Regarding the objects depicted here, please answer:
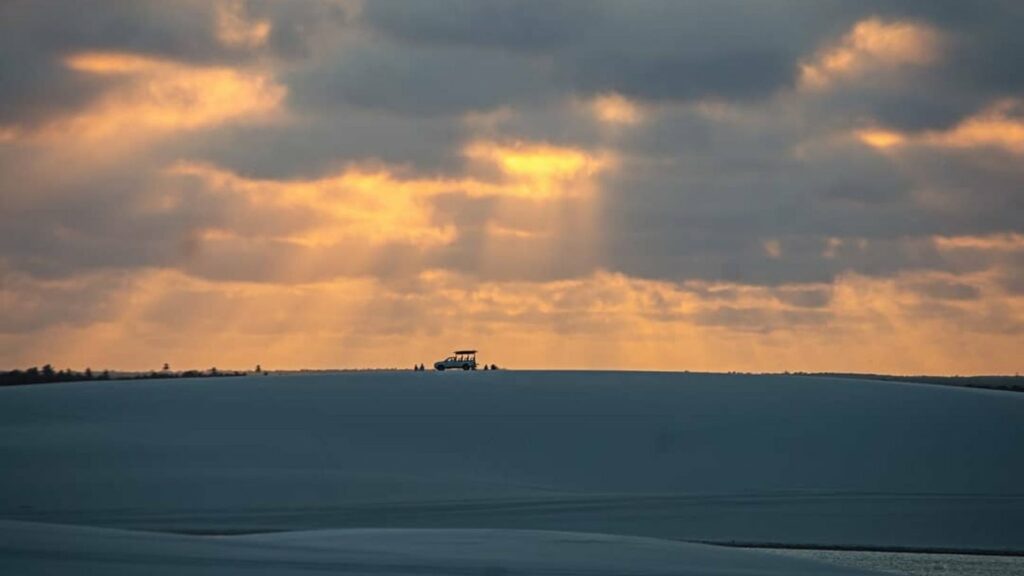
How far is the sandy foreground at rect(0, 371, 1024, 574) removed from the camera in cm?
2286

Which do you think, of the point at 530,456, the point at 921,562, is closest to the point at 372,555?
the point at 921,562

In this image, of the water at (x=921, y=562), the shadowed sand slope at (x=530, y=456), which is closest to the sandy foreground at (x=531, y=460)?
the shadowed sand slope at (x=530, y=456)

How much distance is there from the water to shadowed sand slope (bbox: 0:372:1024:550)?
3.36 ft

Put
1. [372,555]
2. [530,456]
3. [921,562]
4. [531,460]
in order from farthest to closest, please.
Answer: [530,456]
[531,460]
[921,562]
[372,555]

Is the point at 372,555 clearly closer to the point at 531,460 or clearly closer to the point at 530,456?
the point at 531,460

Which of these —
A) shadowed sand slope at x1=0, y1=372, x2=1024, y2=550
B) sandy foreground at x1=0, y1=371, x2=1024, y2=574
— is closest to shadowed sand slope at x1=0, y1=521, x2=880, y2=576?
sandy foreground at x1=0, y1=371, x2=1024, y2=574

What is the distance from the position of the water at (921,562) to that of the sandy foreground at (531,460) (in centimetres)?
94

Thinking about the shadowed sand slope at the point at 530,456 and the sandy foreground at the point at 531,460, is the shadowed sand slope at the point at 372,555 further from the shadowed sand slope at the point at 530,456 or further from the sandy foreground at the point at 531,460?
the shadowed sand slope at the point at 530,456

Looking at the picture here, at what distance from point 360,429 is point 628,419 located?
598 cm

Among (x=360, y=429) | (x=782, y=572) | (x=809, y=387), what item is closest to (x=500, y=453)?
(x=360, y=429)

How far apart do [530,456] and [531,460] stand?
0.29 metres

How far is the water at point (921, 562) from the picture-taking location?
65.8ft

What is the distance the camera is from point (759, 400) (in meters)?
33.6

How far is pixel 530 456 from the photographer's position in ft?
93.9
